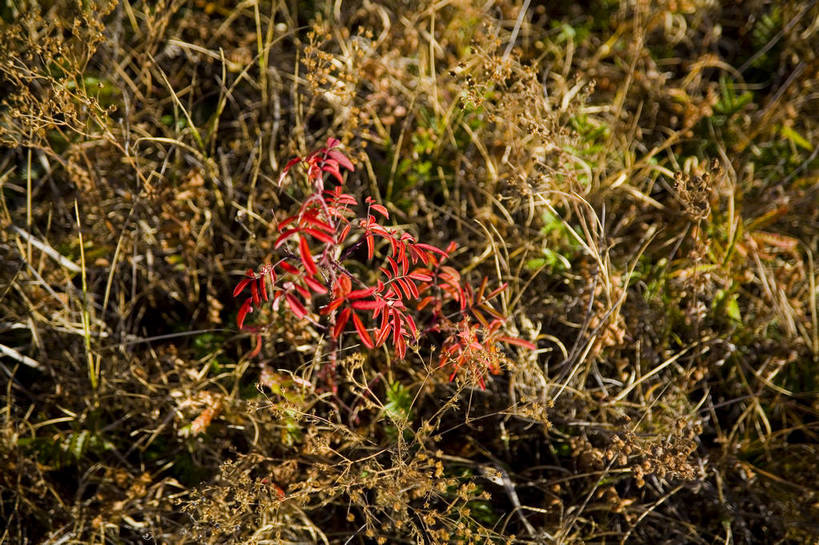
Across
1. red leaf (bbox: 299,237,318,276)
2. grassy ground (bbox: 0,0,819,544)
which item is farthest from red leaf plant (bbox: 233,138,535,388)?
grassy ground (bbox: 0,0,819,544)

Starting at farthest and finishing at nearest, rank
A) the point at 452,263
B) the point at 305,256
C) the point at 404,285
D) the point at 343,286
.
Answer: the point at 452,263 → the point at 404,285 → the point at 343,286 → the point at 305,256

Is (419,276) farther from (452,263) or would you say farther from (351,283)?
(452,263)

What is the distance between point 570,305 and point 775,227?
1022 millimetres

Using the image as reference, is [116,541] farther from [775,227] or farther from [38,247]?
[775,227]

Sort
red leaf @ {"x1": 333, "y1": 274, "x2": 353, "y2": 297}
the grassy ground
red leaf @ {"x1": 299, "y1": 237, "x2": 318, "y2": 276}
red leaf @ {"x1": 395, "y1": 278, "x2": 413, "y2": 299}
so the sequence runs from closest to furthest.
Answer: red leaf @ {"x1": 299, "y1": 237, "x2": 318, "y2": 276}
red leaf @ {"x1": 333, "y1": 274, "x2": 353, "y2": 297}
red leaf @ {"x1": 395, "y1": 278, "x2": 413, "y2": 299}
the grassy ground

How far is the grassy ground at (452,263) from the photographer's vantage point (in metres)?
1.77

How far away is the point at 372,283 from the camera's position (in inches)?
83.8

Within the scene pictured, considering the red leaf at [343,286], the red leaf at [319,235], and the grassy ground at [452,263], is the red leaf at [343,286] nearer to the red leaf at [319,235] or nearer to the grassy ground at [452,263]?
the red leaf at [319,235]

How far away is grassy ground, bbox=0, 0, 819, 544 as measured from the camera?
177 cm

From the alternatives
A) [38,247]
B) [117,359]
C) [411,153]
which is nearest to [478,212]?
[411,153]

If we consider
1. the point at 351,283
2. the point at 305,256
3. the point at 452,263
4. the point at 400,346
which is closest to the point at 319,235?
the point at 305,256

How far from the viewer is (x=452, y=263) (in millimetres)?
2184

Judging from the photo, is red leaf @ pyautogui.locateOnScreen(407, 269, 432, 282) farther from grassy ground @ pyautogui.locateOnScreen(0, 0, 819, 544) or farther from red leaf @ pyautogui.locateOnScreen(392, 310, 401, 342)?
grassy ground @ pyautogui.locateOnScreen(0, 0, 819, 544)

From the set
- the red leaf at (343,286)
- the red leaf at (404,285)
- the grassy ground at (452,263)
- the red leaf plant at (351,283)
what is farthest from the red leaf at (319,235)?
the grassy ground at (452,263)
